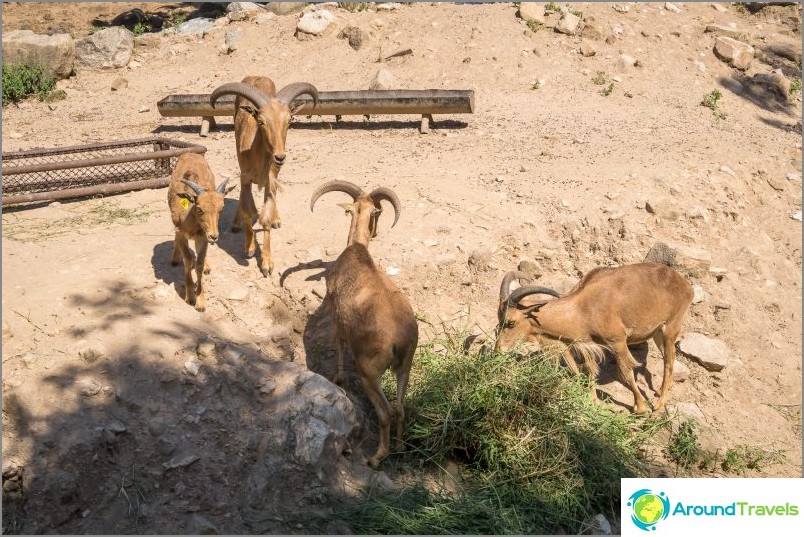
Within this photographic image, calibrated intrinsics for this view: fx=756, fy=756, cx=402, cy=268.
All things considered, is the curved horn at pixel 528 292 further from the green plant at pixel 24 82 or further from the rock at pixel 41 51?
the rock at pixel 41 51

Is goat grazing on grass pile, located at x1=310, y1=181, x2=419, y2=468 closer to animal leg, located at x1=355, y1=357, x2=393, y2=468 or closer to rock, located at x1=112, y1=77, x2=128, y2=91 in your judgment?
animal leg, located at x1=355, y1=357, x2=393, y2=468

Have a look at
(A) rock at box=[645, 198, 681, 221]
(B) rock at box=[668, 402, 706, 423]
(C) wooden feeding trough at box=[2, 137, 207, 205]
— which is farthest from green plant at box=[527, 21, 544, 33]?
(B) rock at box=[668, 402, 706, 423]

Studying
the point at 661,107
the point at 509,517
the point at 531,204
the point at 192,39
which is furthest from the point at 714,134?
the point at 192,39

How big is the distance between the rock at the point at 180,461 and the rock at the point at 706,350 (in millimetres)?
6038

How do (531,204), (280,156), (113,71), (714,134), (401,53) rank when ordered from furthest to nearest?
(113,71) → (401,53) → (714,134) → (531,204) → (280,156)

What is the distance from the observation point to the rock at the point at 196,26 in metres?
18.6

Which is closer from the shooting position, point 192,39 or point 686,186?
point 686,186

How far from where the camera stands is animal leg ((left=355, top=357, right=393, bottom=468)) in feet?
22.1

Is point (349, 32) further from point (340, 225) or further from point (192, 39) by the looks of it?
point (340, 225)

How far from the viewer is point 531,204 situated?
10469 mm

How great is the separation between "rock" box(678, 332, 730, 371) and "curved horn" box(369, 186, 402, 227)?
13.0 feet

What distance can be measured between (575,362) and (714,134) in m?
6.68

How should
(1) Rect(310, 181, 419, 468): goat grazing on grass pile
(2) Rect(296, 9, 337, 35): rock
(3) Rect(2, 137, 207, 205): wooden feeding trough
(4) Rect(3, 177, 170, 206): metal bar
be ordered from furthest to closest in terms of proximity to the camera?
1. (2) Rect(296, 9, 337, 35): rock
2. (3) Rect(2, 137, 207, 205): wooden feeding trough
3. (4) Rect(3, 177, 170, 206): metal bar
4. (1) Rect(310, 181, 419, 468): goat grazing on grass pile

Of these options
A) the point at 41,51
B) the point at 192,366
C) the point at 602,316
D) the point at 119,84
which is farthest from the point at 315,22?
the point at 192,366
